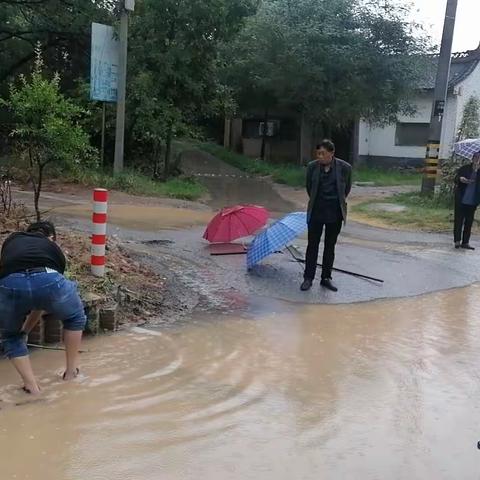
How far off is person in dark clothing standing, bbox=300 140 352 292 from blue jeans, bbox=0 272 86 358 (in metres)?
3.59

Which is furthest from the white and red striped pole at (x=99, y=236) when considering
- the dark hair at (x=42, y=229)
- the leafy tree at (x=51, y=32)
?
the leafy tree at (x=51, y=32)

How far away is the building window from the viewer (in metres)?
30.5

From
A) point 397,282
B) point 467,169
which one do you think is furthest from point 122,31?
point 397,282

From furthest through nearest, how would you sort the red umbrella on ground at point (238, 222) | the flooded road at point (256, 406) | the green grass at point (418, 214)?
the green grass at point (418, 214)
the red umbrella on ground at point (238, 222)
the flooded road at point (256, 406)

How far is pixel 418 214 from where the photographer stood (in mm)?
14469

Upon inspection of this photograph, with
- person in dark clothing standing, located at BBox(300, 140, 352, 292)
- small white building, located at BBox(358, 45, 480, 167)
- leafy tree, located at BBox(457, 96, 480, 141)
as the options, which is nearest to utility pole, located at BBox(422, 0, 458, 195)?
leafy tree, located at BBox(457, 96, 480, 141)

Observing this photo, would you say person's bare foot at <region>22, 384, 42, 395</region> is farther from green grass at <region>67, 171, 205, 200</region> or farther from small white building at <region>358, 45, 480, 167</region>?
small white building at <region>358, 45, 480, 167</region>

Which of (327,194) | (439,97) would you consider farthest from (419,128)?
(327,194)

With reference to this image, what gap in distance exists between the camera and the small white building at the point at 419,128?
29516 mm

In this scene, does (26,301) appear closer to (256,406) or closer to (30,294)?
(30,294)

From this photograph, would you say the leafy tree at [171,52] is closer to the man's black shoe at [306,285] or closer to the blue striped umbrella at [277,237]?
the blue striped umbrella at [277,237]

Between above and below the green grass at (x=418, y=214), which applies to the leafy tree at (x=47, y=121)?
above

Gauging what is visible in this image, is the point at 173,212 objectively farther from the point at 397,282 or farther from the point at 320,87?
the point at 320,87

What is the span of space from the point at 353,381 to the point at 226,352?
108 cm
